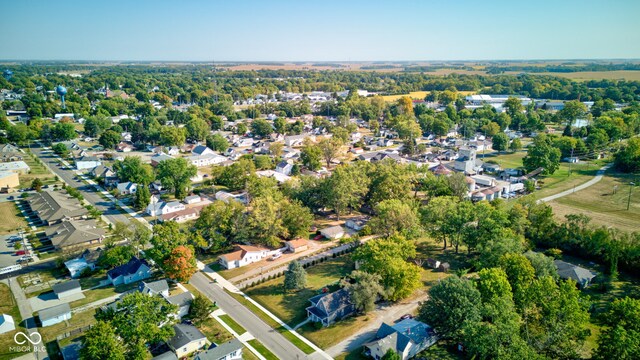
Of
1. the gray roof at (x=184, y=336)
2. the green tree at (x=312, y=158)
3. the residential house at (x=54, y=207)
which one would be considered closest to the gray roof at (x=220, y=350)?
the gray roof at (x=184, y=336)

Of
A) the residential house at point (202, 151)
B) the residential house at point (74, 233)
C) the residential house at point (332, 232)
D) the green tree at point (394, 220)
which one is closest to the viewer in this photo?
the green tree at point (394, 220)

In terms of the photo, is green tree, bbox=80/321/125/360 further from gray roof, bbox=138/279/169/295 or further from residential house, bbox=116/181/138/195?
residential house, bbox=116/181/138/195

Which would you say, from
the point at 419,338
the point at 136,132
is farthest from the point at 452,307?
the point at 136,132

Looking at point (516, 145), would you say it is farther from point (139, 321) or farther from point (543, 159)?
point (139, 321)

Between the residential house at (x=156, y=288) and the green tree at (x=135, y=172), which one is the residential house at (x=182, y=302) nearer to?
the residential house at (x=156, y=288)

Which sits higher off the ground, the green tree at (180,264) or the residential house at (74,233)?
the green tree at (180,264)

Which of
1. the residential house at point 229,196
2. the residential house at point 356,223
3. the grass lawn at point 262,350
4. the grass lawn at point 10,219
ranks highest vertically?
the residential house at point 229,196

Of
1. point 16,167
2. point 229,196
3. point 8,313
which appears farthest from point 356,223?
point 16,167
